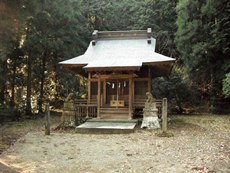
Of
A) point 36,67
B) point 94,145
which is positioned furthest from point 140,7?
point 94,145

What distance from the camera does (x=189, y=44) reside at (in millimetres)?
21484

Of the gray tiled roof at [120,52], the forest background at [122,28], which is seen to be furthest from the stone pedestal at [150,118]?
the forest background at [122,28]

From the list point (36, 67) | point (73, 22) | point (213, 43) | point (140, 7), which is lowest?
point (36, 67)

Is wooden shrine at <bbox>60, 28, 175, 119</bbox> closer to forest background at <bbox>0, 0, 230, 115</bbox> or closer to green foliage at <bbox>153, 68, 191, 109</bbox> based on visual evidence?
forest background at <bbox>0, 0, 230, 115</bbox>

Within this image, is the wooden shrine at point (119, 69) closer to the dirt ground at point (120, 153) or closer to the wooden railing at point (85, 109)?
the wooden railing at point (85, 109)

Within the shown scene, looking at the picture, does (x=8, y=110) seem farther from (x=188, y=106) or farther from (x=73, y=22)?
(x=188, y=106)

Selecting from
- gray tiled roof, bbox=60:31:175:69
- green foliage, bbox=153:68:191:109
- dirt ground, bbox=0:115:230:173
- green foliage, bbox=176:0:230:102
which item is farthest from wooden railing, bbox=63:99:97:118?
green foliage, bbox=176:0:230:102

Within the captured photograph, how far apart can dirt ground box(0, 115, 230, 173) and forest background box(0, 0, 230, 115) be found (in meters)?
7.56

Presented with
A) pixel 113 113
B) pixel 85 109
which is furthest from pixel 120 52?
pixel 113 113

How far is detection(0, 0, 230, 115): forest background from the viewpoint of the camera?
18.9m

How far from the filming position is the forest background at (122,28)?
742 inches

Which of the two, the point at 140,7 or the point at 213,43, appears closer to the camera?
the point at 213,43

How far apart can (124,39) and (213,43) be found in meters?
6.22

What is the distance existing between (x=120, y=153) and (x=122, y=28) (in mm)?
20043
